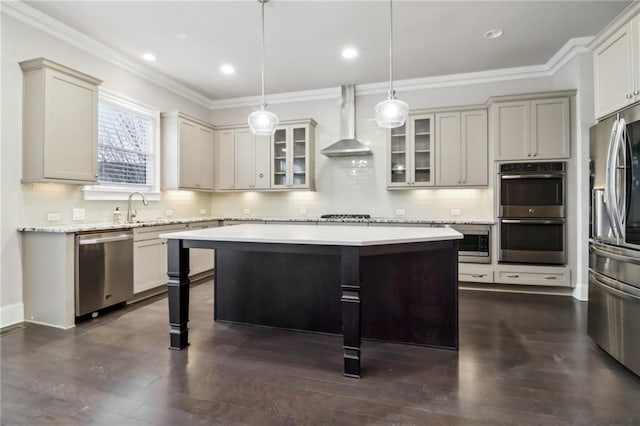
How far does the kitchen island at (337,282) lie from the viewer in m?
2.14

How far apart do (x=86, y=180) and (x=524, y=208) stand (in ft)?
16.7

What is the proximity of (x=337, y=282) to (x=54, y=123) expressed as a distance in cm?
308

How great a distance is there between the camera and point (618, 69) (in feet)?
7.91

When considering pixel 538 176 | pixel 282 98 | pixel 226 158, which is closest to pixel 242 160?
pixel 226 158

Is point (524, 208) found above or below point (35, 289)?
above

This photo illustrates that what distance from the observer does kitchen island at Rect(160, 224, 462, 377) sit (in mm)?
2139

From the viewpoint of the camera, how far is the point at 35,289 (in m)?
3.13

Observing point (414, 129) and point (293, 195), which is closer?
point (414, 129)

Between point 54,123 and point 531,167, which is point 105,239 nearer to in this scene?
point 54,123

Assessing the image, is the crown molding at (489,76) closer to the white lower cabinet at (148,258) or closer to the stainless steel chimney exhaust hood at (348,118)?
the stainless steel chimney exhaust hood at (348,118)

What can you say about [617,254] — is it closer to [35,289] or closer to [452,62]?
[452,62]

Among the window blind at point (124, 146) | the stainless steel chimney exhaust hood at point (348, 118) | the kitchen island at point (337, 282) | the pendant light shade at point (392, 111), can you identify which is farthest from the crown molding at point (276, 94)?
the kitchen island at point (337, 282)

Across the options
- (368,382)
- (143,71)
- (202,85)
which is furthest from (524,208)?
(143,71)

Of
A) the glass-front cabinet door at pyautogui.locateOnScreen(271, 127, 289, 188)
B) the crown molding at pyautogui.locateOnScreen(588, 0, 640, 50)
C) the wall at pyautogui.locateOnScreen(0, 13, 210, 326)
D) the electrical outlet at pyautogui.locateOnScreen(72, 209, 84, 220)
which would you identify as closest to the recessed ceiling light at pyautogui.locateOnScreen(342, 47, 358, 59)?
the glass-front cabinet door at pyautogui.locateOnScreen(271, 127, 289, 188)
